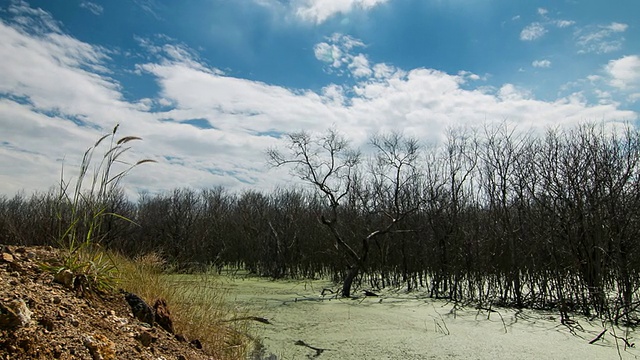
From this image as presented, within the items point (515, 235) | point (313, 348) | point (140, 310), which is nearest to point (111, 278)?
point (140, 310)

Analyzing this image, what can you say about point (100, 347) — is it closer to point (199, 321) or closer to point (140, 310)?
point (140, 310)

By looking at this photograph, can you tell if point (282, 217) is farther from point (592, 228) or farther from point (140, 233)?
point (592, 228)

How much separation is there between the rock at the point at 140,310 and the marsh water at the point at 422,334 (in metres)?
1.14

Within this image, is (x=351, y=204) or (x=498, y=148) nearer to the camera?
(x=498, y=148)

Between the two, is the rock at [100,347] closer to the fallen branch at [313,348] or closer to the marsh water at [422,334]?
the marsh water at [422,334]

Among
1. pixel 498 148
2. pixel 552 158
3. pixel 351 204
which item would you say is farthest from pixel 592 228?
pixel 351 204

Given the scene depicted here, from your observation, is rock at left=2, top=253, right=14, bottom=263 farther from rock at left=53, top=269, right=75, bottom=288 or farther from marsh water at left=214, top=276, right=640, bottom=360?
marsh water at left=214, top=276, right=640, bottom=360

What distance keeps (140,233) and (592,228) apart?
15.3 meters

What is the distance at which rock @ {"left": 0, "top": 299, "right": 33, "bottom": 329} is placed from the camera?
5.29 feet

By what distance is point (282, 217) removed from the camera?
13.7 metres

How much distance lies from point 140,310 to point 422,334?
2721 millimetres

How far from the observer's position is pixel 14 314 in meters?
1.65

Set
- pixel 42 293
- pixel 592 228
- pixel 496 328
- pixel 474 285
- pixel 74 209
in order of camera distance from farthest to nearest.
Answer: pixel 474 285
pixel 592 228
pixel 496 328
pixel 74 209
pixel 42 293

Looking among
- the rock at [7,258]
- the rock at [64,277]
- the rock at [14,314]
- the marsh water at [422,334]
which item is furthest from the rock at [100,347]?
the marsh water at [422,334]
